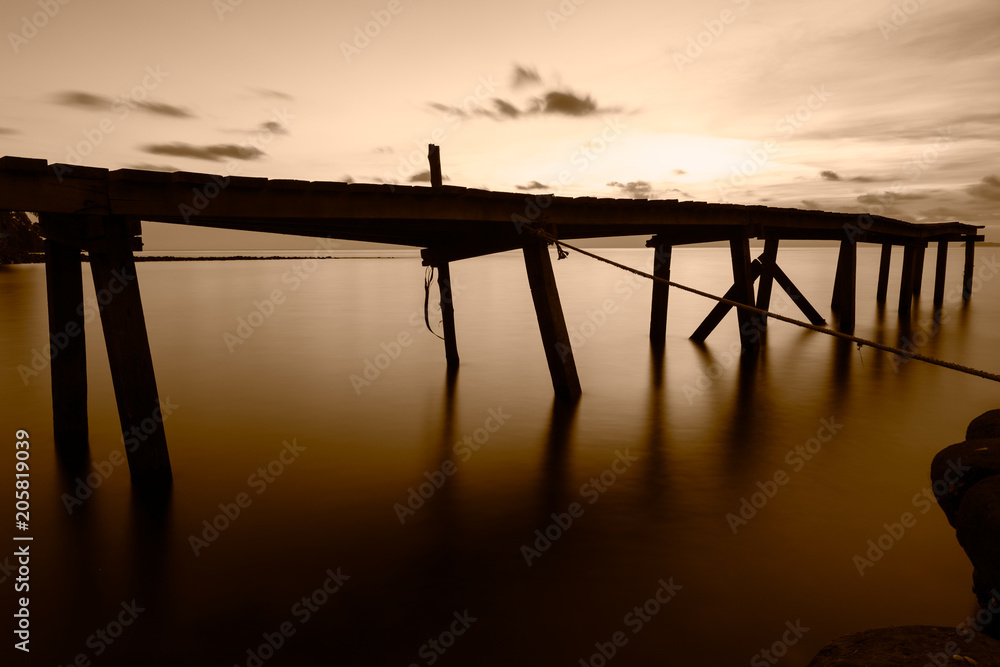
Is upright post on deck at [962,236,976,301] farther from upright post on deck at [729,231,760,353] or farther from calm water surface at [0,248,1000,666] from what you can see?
upright post on deck at [729,231,760,353]

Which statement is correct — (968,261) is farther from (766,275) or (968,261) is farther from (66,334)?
(66,334)

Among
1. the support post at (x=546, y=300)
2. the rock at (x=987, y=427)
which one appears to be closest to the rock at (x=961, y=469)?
the rock at (x=987, y=427)

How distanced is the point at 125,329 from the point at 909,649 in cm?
548

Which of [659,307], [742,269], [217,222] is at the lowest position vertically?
[659,307]

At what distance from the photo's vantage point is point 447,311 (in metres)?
11.3

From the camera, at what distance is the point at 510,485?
5805 millimetres

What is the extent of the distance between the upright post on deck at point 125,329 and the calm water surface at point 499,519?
83 cm

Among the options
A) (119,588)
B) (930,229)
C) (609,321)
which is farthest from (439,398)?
(930,229)

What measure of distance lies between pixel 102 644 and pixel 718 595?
3.77 meters

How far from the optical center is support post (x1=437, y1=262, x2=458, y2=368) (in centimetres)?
1070

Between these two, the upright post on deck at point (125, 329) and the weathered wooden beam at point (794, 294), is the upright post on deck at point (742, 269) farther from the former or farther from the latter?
the upright post on deck at point (125, 329)

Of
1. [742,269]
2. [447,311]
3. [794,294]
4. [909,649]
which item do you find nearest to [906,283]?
[794,294]

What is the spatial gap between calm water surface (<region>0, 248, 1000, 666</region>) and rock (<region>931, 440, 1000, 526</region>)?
0.95 metres

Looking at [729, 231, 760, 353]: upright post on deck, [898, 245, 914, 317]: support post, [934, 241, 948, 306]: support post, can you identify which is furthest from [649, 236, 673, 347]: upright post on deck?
[934, 241, 948, 306]: support post
